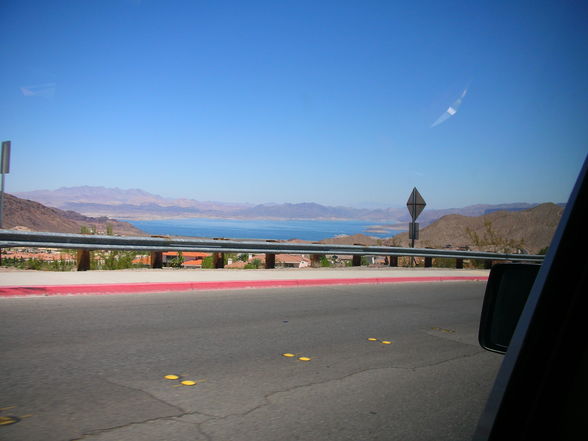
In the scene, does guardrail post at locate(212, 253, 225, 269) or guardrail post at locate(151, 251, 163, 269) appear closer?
guardrail post at locate(151, 251, 163, 269)

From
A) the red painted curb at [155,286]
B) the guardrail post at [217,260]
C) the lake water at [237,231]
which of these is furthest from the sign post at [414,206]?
the guardrail post at [217,260]

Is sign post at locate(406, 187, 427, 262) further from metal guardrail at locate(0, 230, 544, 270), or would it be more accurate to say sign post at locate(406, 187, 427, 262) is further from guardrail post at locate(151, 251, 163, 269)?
guardrail post at locate(151, 251, 163, 269)

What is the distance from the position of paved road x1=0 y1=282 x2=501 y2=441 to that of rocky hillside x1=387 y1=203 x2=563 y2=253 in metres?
18.1

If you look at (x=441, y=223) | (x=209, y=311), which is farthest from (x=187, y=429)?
(x=441, y=223)

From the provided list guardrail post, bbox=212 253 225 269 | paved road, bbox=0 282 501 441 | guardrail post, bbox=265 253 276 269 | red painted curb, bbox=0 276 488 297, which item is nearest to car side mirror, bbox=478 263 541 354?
paved road, bbox=0 282 501 441

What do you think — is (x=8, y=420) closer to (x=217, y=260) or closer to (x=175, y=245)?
(x=175, y=245)

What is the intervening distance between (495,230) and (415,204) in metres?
18.9

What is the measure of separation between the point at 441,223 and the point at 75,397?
44309 millimetres

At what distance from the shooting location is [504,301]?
172 cm

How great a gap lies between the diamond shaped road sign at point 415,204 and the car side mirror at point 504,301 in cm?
1665

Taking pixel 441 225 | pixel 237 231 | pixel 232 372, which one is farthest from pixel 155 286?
pixel 441 225

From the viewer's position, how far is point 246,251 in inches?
562

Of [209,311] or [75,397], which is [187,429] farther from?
[209,311]

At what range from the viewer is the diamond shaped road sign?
18.0 meters
